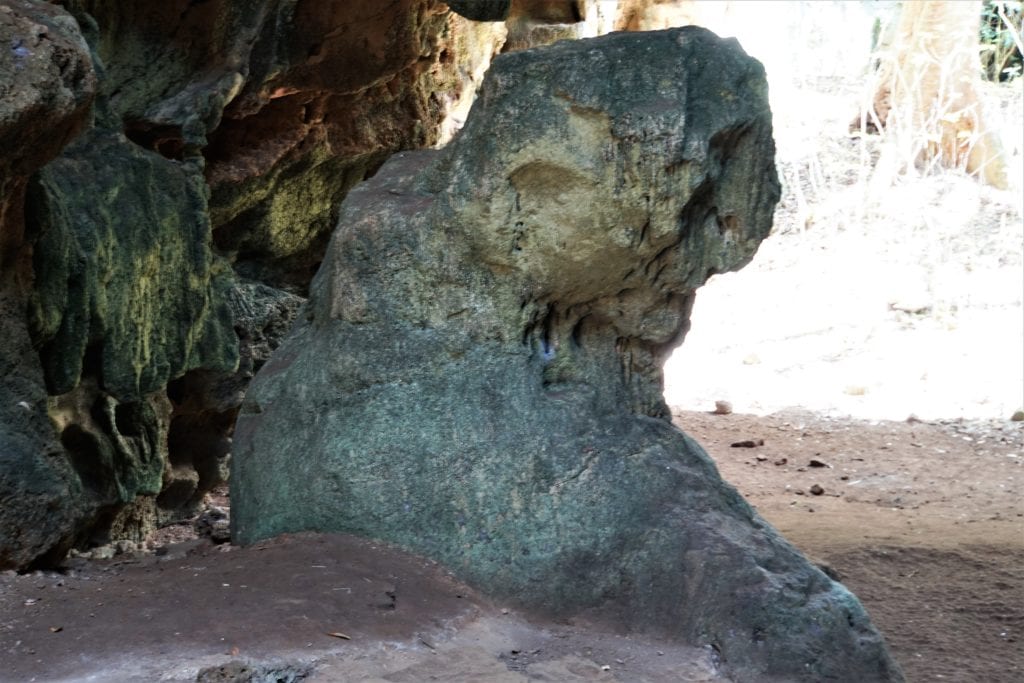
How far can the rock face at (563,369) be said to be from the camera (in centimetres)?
372

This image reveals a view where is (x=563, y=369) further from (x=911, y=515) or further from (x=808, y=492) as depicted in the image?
(x=808, y=492)

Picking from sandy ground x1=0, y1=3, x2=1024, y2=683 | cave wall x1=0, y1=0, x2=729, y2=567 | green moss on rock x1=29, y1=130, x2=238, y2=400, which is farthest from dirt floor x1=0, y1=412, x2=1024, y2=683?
green moss on rock x1=29, y1=130, x2=238, y2=400

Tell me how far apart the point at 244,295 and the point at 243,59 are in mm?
1457

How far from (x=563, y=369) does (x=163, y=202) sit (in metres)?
2.04

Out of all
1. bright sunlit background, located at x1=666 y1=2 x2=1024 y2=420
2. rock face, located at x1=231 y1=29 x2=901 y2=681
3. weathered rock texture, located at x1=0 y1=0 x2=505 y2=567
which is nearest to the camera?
rock face, located at x1=231 y1=29 x2=901 y2=681

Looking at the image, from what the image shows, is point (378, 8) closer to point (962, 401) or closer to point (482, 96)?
point (482, 96)

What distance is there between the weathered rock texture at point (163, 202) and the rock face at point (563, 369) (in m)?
0.88

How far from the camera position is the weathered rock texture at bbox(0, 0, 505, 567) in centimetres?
403

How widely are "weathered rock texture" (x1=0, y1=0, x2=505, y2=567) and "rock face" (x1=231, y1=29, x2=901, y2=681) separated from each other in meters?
0.88

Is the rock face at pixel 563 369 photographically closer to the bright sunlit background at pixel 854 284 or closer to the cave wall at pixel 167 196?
Result: the cave wall at pixel 167 196

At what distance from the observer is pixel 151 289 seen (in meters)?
5.27

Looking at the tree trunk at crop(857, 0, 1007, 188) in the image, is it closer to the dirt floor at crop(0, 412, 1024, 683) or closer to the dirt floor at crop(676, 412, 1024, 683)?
the dirt floor at crop(676, 412, 1024, 683)

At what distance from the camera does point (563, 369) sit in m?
4.14

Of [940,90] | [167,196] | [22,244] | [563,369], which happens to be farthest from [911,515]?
[940,90]
